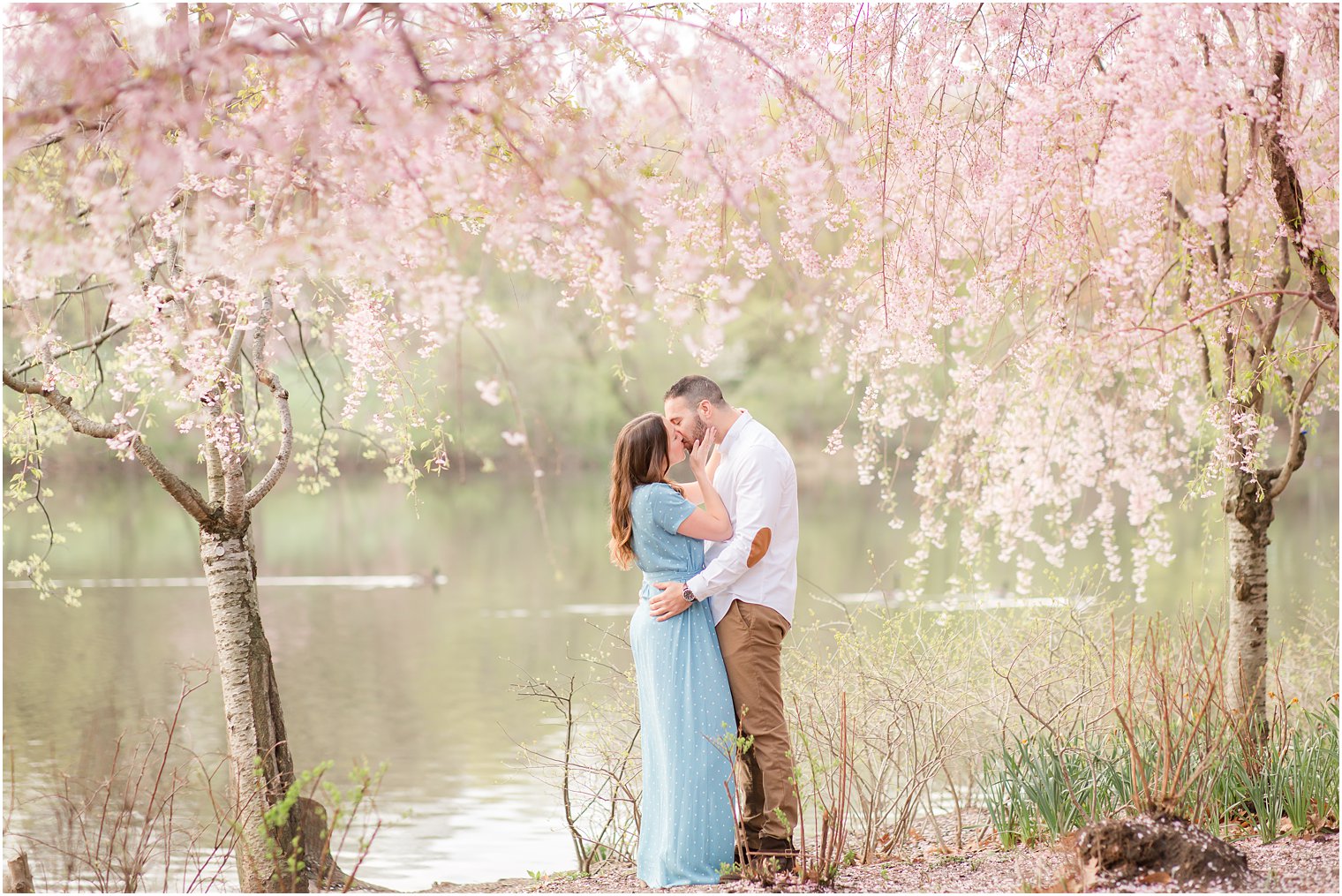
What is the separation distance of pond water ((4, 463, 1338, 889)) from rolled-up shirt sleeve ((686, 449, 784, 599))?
30.4 inches

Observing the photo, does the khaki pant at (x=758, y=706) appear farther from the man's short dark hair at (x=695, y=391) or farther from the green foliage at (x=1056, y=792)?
the green foliage at (x=1056, y=792)

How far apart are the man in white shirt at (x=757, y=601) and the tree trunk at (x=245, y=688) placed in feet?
5.63

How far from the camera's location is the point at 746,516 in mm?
3732

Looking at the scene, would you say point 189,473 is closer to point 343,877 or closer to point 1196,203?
point 343,877

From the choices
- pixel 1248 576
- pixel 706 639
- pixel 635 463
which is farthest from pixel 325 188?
pixel 1248 576

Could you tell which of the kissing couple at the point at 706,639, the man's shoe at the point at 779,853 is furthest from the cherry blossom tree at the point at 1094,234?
the man's shoe at the point at 779,853

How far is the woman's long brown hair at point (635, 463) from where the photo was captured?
3730 millimetres

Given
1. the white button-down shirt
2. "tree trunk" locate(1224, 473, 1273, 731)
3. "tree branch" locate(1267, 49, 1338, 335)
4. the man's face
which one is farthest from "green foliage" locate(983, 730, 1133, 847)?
"tree branch" locate(1267, 49, 1338, 335)

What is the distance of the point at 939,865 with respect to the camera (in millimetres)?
3871

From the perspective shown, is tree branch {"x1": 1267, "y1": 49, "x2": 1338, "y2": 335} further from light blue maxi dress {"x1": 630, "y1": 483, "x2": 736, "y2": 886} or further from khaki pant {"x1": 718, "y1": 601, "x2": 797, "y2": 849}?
light blue maxi dress {"x1": 630, "y1": 483, "x2": 736, "y2": 886}

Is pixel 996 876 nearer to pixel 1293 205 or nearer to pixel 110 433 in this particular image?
pixel 1293 205

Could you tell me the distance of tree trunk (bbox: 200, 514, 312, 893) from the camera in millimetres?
4312

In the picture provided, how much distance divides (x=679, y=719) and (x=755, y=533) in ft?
2.08

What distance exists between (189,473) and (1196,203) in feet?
83.3
